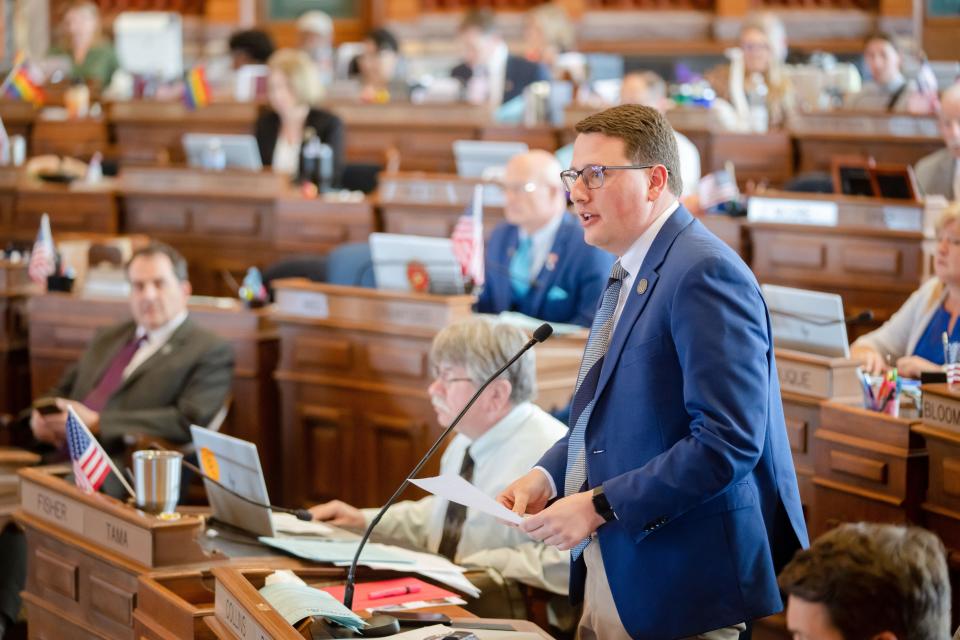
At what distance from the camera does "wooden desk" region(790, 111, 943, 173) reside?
19.5 feet

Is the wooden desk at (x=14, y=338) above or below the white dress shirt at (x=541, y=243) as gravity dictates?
below

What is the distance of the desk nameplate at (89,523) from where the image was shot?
8.88 feet

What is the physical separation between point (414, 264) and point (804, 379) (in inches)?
56.0

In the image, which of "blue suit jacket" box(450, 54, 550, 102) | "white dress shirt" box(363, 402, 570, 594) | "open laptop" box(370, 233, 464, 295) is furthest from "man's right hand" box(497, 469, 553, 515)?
"blue suit jacket" box(450, 54, 550, 102)

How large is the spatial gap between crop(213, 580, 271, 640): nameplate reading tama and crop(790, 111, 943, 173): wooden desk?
4.41 meters

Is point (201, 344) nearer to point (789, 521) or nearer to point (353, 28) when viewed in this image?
point (789, 521)

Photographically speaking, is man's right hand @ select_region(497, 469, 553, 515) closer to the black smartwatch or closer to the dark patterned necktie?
the black smartwatch

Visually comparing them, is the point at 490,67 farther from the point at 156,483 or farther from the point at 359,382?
the point at 156,483

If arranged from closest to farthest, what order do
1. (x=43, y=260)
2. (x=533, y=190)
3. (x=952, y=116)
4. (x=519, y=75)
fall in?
(x=533, y=190)
(x=952, y=116)
(x=43, y=260)
(x=519, y=75)

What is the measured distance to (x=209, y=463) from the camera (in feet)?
10.1

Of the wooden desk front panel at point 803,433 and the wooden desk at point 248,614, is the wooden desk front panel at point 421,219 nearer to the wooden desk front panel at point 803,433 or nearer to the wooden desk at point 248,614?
the wooden desk front panel at point 803,433

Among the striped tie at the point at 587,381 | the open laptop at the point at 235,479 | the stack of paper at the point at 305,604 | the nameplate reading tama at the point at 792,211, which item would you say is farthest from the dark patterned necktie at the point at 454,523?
the nameplate reading tama at the point at 792,211

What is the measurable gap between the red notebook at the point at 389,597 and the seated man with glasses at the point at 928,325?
143 cm

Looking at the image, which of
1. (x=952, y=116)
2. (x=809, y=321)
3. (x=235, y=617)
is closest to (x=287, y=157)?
(x=952, y=116)
